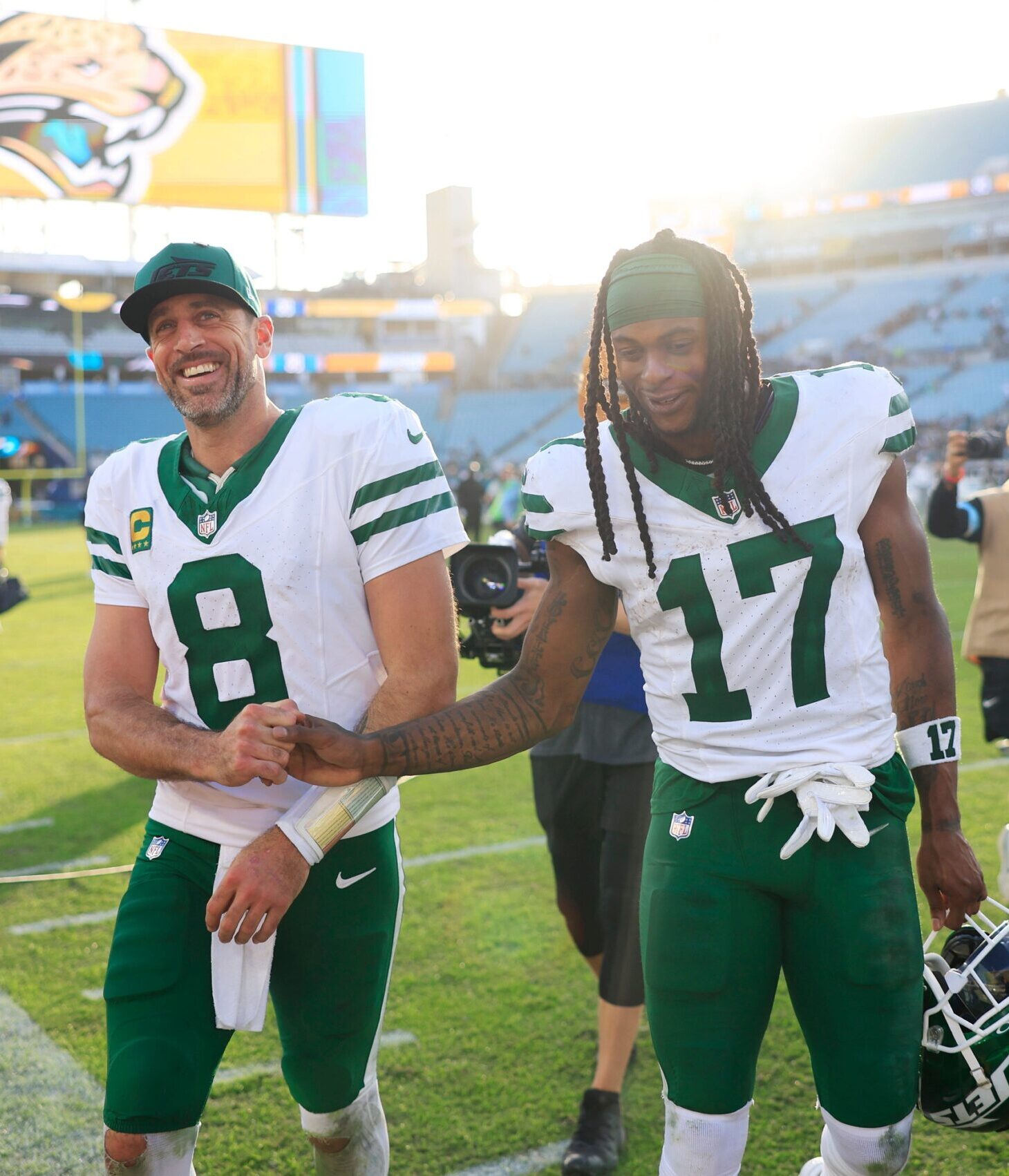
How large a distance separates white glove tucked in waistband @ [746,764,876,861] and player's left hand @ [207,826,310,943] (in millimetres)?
789

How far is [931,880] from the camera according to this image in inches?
82.4

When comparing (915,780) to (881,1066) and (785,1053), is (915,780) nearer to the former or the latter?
(881,1066)

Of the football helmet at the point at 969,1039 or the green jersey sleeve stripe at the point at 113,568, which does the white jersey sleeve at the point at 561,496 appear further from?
the football helmet at the point at 969,1039

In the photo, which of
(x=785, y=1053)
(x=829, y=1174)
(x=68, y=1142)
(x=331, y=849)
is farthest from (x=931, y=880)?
(x=68, y=1142)

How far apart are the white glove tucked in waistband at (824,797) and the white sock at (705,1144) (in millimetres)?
438

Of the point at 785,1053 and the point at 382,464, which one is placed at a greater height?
the point at 382,464

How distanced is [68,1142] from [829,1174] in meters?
1.89

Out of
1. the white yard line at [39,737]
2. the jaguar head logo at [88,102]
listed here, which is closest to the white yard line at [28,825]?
the white yard line at [39,737]

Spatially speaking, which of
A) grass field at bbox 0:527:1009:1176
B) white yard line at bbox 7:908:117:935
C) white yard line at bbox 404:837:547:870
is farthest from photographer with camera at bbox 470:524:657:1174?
white yard line at bbox 7:908:117:935

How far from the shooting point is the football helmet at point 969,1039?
6.38 feet

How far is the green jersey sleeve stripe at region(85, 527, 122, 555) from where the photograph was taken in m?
2.34

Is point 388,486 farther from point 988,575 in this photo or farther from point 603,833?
point 988,575

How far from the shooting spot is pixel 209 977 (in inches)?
83.0

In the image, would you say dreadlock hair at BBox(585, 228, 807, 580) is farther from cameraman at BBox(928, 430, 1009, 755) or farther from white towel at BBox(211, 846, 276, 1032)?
cameraman at BBox(928, 430, 1009, 755)
